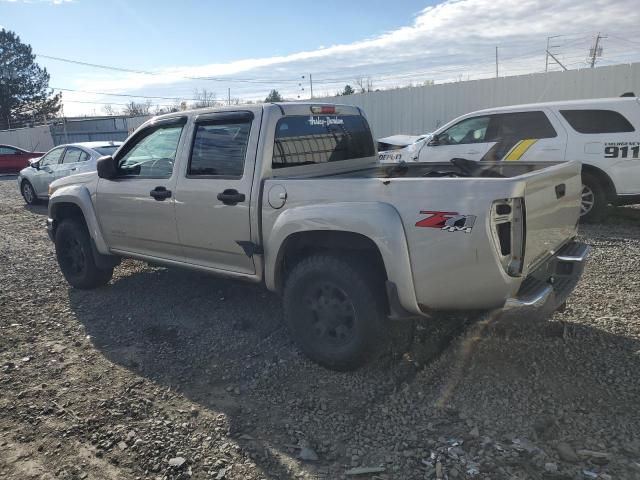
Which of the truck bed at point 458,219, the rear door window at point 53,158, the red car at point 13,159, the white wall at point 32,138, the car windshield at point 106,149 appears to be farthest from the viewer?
the white wall at point 32,138

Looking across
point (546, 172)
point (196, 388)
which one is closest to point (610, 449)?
point (546, 172)

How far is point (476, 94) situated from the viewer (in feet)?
50.1

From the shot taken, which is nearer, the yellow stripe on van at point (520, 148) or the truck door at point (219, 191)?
the truck door at point (219, 191)

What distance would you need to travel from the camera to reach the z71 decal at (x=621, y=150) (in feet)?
24.0

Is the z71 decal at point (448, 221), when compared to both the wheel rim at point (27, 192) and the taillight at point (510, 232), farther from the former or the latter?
the wheel rim at point (27, 192)

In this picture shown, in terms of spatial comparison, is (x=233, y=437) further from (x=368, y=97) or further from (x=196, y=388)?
(x=368, y=97)

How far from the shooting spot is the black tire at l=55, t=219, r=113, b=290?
550cm

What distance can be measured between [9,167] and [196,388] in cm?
2342

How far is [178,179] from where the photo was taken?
434 cm

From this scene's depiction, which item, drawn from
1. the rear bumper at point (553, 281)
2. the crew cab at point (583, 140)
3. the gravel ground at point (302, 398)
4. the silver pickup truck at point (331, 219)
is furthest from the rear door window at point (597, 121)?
the rear bumper at point (553, 281)

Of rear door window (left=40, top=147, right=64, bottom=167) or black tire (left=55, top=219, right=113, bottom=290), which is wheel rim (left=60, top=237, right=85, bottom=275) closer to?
black tire (left=55, top=219, right=113, bottom=290)

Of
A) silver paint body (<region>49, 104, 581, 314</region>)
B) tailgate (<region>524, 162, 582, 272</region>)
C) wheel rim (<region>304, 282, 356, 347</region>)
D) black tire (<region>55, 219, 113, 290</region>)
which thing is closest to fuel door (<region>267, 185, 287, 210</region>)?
silver paint body (<region>49, 104, 581, 314</region>)

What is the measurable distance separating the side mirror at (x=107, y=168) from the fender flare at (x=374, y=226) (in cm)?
223

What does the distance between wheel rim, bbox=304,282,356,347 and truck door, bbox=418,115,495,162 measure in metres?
5.79
